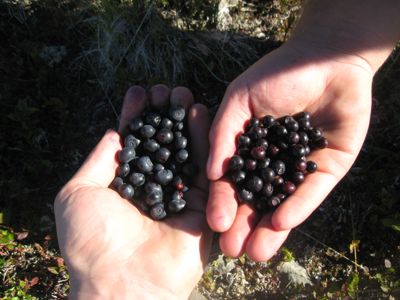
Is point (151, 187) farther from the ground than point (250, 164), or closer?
closer

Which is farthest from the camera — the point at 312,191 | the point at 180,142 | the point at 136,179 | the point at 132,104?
the point at 132,104

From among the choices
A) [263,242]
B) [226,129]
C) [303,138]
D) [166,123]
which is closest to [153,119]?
[166,123]

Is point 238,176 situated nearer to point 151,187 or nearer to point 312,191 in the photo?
point 312,191

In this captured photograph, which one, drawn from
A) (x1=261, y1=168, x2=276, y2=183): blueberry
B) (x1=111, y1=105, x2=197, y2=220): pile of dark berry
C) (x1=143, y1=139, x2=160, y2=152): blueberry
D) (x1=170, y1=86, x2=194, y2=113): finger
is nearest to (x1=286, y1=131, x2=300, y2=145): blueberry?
(x1=261, y1=168, x2=276, y2=183): blueberry

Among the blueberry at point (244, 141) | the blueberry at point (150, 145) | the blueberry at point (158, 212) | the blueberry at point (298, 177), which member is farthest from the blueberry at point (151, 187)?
the blueberry at point (298, 177)

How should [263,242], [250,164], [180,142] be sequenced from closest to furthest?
[263,242] → [250,164] → [180,142]

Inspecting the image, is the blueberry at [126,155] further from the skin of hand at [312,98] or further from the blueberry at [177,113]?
the skin of hand at [312,98]

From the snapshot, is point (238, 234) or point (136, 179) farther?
point (136, 179)

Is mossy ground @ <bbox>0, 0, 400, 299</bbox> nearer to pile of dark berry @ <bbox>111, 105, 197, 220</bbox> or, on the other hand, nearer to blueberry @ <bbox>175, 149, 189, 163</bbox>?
pile of dark berry @ <bbox>111, 105, 197, 220</bbox>
